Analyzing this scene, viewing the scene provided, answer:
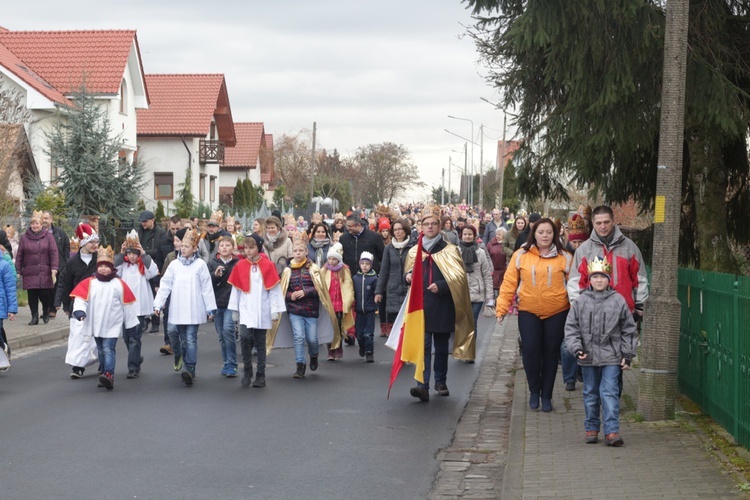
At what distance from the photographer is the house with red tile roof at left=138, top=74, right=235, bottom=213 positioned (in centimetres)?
5753

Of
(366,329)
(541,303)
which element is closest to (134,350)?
(366,329)

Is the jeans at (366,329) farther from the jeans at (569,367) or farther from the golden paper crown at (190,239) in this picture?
the jeans at (569,367)

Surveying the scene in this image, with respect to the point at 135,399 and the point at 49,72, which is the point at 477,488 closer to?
the point at 135,399

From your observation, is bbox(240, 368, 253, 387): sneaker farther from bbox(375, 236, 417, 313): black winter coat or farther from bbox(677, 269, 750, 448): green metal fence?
bbox(677, 269, 750, 448): green metal fence

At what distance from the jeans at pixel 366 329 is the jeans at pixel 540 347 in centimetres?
469

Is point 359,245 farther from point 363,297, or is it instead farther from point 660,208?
point 660,208

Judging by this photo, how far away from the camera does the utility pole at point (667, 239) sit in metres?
9.36

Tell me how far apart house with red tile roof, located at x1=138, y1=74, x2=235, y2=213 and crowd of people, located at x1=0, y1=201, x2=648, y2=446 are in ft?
128

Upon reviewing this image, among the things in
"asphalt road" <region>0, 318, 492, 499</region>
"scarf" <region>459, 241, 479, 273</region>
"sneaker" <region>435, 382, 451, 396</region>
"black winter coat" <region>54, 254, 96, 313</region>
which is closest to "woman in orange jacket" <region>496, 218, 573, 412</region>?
"asphalt road" <region>0, 318, 492, 499</region>

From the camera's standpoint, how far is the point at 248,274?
520 inches

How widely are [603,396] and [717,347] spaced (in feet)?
3.67

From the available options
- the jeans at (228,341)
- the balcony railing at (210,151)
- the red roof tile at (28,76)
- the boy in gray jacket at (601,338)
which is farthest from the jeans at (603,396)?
the balcony railing at (210,151)

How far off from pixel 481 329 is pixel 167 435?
1066 cm

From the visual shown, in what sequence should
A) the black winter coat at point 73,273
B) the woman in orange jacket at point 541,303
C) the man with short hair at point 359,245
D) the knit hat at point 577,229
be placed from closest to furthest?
the woman in orange jacket at point 541,303 < the knit hat at point 577,229 < the black winter coat at point 73,273 < the man with short hair at point 359,245
